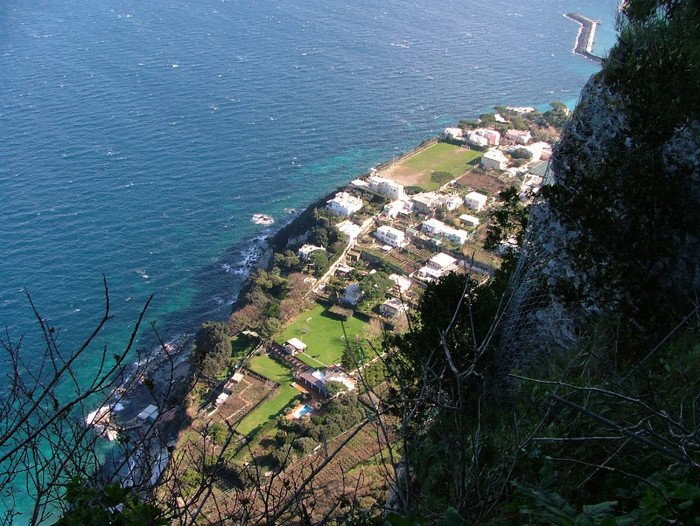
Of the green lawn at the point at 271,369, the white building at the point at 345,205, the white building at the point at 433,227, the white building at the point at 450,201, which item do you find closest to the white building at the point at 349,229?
the white building at the point at 345,205

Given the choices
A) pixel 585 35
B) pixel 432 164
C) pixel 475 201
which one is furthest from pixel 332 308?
pixel 585 35

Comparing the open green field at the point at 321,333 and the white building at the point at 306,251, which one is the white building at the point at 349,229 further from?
the open green field at the point at 321,333

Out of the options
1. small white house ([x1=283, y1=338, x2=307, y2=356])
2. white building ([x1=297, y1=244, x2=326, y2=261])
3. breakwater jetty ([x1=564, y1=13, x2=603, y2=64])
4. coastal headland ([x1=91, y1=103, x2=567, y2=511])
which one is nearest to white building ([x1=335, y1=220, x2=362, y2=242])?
coastal headland ([x1=91, y1=103, x2=567, y2=511])

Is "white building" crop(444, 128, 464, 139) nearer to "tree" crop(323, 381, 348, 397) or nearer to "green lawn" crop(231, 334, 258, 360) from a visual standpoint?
"green lawn" crop(231, 334, 258, 360)

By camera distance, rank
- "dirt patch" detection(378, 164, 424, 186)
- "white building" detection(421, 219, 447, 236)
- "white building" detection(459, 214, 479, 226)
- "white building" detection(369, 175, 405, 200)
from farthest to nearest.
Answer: "dirt patch" detection(378, 164, 424, 186) → "white building" detection(369, 175, 405, 200) → "white building" detection(459, 214, 479, 226) → "white building" detection(421, 219, 447, 236)

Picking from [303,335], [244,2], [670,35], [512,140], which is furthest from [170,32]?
[670,35]

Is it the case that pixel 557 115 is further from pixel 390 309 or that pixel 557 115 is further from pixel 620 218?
pixel 620 218

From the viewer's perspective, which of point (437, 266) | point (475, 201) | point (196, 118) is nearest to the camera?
point (437, 266)
